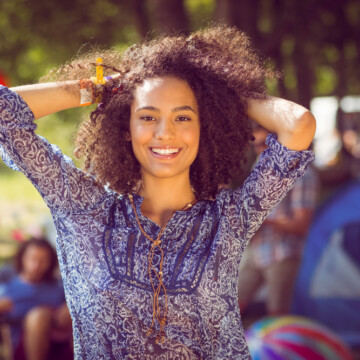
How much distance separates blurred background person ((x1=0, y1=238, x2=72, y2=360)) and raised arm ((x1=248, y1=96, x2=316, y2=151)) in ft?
8.77

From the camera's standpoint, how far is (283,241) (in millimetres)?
4332

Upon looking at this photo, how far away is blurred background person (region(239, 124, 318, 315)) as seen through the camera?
4105 millimetres

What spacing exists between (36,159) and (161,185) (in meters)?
0.40

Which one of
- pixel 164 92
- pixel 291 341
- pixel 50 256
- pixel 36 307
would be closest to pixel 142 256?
pixel 164 92

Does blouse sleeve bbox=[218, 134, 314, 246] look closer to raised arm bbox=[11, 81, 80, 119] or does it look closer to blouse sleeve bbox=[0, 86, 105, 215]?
blouse sleeve bbox=[0, 86, 105, 215]

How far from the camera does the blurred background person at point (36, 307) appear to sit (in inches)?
160

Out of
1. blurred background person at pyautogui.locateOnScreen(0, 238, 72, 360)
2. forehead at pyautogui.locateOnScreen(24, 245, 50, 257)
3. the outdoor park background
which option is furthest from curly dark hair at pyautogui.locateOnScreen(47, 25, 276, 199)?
forehead at pyautogui.locateOnScreen(24, 245, 50, 257)

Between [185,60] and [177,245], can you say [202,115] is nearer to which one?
→ [185,60]

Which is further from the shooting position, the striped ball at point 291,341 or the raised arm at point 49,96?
the striped ball at point 291,341

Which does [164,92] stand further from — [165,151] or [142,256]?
[142,256]

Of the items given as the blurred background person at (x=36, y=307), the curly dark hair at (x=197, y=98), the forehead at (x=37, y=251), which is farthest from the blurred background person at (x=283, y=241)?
the curly dark hair at (x=197, y=98)

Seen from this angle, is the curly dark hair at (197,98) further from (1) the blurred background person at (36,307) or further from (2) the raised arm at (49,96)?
(1) the blurred background person at (36,307)

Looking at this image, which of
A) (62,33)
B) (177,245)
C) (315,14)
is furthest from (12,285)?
(315,14)

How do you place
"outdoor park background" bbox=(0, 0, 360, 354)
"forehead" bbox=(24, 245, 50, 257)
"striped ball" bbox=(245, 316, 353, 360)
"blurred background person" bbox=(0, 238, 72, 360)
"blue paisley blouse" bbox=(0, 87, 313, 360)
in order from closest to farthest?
"blue paisley blouse" bbox=(0, 87, 313, 360) < "striped ball" bbox=(245, 316, 353, 360) < "blurred background person" bbox=(0, 238, 72, 360) < "forehead" bbox=(24, 245, 50, 257) < "outdoor park background" bbox=(0, 0, 360, 354)
